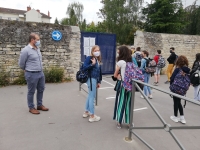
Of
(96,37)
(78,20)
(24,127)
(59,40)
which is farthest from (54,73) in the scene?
(78,20)

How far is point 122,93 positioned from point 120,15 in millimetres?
19413

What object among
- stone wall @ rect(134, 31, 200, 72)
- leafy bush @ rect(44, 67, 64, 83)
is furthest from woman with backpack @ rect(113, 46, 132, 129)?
stone wall @ rect(134, 31, 200, 72)

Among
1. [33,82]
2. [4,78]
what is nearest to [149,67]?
[33,82]

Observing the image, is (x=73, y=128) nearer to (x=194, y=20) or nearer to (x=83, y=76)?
(x=83, y=76)

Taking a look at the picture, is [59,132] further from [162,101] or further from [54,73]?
[54,73]

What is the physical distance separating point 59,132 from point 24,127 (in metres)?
0.72

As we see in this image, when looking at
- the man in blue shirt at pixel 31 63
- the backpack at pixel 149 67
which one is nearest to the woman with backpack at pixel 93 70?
the man in blue shirt at pixel 31 63

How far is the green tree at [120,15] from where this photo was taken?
20188 mm

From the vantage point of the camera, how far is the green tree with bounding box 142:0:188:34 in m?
16.9

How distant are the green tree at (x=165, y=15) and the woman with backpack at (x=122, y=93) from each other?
15878 millimetres

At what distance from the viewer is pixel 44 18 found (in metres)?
49.2

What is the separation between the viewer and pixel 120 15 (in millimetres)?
20562

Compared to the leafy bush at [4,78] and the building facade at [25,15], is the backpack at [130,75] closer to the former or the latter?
the leafy bush at [4,78]

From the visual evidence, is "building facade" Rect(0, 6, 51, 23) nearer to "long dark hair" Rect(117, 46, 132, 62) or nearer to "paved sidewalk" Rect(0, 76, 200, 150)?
"paved sidewalk" Rect(0, 76, 200, 150)
